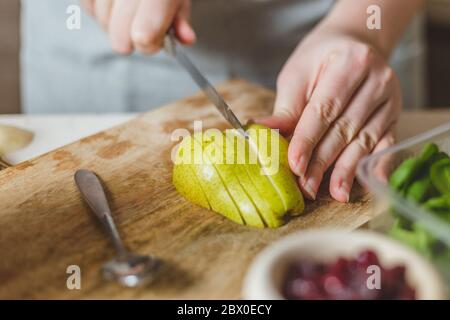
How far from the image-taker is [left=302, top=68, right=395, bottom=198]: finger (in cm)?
103

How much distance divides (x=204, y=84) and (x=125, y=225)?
279mm

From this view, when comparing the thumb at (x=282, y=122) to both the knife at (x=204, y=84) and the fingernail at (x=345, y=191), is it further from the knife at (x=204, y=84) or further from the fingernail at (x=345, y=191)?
the fingernail at (x=345, y=191)

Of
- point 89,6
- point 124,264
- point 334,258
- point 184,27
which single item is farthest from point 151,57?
point 334,258

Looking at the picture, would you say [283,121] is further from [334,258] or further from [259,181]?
[334,258]

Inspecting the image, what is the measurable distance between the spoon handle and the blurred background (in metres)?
1.08

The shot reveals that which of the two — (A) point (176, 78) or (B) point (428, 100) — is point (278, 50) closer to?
(A) point (176, 78)

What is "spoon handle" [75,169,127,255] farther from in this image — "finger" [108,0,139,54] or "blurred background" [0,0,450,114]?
"blurred background" [0,0,450,114]

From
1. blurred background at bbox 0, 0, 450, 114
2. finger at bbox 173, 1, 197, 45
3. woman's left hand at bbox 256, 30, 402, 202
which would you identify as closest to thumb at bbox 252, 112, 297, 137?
woman's left hand at bbox 256, 30, 402, 202

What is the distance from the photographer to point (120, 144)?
46.1 inches

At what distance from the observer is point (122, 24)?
1.23 metres

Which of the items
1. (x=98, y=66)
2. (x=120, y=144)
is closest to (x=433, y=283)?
(x=120, y=144)

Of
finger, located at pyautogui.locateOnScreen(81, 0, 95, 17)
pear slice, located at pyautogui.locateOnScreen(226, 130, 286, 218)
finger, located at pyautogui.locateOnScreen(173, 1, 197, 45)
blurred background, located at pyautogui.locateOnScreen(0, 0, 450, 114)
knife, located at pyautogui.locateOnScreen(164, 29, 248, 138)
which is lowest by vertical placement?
blurred background, located at pyautogui.locateOnScreen(0, 0, 450, 114)
